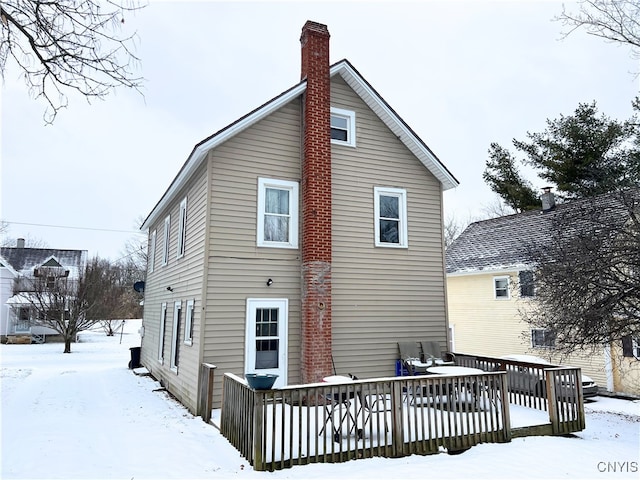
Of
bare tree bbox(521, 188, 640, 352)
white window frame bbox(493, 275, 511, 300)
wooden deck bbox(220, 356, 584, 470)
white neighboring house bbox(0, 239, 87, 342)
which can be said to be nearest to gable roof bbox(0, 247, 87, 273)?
white neighboring house bbox(0, 239, 87, 342)

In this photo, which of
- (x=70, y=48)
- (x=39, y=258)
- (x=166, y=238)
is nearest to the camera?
(x=70, y=48)

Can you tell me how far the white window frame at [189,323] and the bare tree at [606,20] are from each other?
37.1ft

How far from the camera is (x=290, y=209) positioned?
10.0 m

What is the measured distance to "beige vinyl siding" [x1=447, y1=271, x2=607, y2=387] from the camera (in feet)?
57.3

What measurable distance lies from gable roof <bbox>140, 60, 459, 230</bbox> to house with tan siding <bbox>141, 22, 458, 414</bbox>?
3 centimetres

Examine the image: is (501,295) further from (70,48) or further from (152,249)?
(70,48)

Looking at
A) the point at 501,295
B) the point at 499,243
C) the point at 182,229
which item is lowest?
the point at 501,295

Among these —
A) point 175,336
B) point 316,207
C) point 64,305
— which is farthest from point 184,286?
point 64,305

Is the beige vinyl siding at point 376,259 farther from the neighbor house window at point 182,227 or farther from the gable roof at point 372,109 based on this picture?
the neighbor house window at point 182,227

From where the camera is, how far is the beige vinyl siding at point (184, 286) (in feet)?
30.6

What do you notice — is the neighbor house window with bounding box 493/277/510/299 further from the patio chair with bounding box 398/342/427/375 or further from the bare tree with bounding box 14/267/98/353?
the bare tree with bounding box 14/267/98/353

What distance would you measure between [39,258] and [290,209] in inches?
1441

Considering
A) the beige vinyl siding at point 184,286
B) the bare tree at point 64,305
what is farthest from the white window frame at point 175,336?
the bare tree at point 64,305

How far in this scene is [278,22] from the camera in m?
9.23
